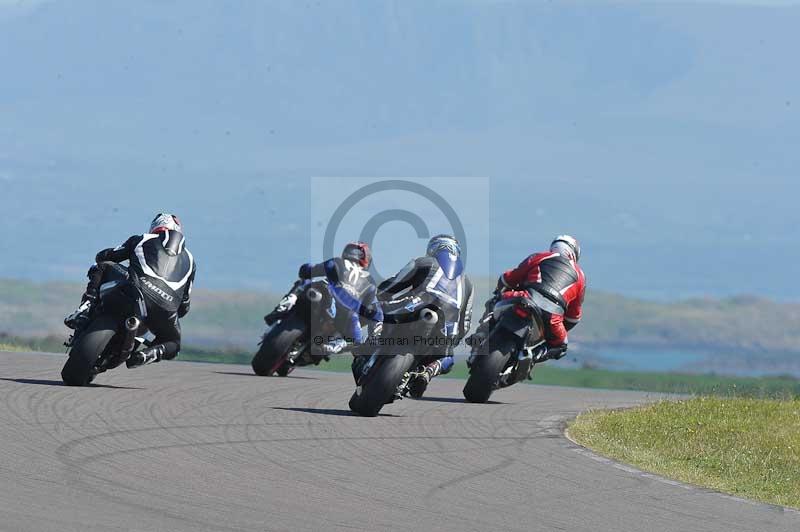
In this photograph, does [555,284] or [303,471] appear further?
[555,284]

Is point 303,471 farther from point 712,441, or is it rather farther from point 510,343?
point 510,343

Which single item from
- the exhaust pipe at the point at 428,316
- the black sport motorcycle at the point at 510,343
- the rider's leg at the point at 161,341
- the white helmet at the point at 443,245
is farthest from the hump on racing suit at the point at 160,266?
the black sport motorcycle at the point at 510,343

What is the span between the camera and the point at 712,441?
15.0 meters

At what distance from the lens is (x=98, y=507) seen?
859 cm

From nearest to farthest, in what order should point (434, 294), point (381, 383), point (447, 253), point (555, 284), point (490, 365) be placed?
point (381, 383)
point (434, 294)
point (447, 253)
point (490, 365)
point (555, 284)

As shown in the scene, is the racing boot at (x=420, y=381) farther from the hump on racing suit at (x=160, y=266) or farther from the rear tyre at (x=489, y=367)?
the hump on racing suit at (x=160, y=266)

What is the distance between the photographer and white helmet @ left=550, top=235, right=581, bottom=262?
56.6 feet

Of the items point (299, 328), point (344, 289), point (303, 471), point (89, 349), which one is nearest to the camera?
point (303, 471)

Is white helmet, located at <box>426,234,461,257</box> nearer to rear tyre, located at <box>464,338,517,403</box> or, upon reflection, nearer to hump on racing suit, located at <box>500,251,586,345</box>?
rear tyre, located at <box>464,338,517,403</box>

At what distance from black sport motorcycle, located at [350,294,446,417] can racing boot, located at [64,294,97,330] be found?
2927 mm

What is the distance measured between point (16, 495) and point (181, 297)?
24.0ft

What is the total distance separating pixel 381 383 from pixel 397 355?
31cm

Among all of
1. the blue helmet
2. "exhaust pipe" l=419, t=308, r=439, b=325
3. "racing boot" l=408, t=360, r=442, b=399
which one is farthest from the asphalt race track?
the blue helmet

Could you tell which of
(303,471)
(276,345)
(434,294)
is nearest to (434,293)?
(434,294)
